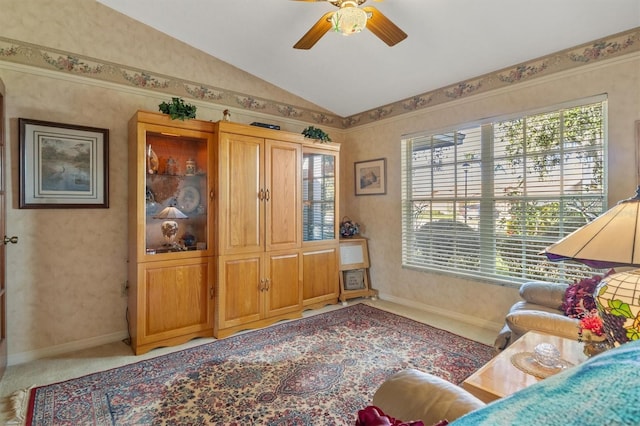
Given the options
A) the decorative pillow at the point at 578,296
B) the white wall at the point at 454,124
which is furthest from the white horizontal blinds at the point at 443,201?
the decorative pillow at the point at 578,296

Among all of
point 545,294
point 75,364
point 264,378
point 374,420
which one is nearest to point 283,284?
point 264,378

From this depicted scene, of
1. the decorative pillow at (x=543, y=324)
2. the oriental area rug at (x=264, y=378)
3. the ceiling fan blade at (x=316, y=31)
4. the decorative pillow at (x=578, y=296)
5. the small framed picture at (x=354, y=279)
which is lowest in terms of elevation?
the oriental area rug at (x=264, y=378)

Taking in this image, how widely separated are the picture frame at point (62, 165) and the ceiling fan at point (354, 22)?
2.08 m

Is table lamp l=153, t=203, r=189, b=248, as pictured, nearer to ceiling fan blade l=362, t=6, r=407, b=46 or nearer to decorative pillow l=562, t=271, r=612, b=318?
ceiling fan blade l=362, t=6, r=407, b=46

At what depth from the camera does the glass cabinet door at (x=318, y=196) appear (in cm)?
378

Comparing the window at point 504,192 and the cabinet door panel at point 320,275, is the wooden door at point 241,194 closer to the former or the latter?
the cabinet door panel at point 320,275

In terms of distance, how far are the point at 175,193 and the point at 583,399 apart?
132 inches

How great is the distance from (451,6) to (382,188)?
2229mm

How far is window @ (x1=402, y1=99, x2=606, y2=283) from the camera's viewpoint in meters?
2.70

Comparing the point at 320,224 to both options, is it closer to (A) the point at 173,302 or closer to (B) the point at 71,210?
(A) the point at 173,302

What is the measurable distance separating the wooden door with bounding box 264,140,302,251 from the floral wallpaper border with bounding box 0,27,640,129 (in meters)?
0.82

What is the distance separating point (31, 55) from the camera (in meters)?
2.60

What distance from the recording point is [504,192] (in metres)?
3.15

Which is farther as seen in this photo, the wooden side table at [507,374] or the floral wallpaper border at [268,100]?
the floral wallpaper border at [268,100]
